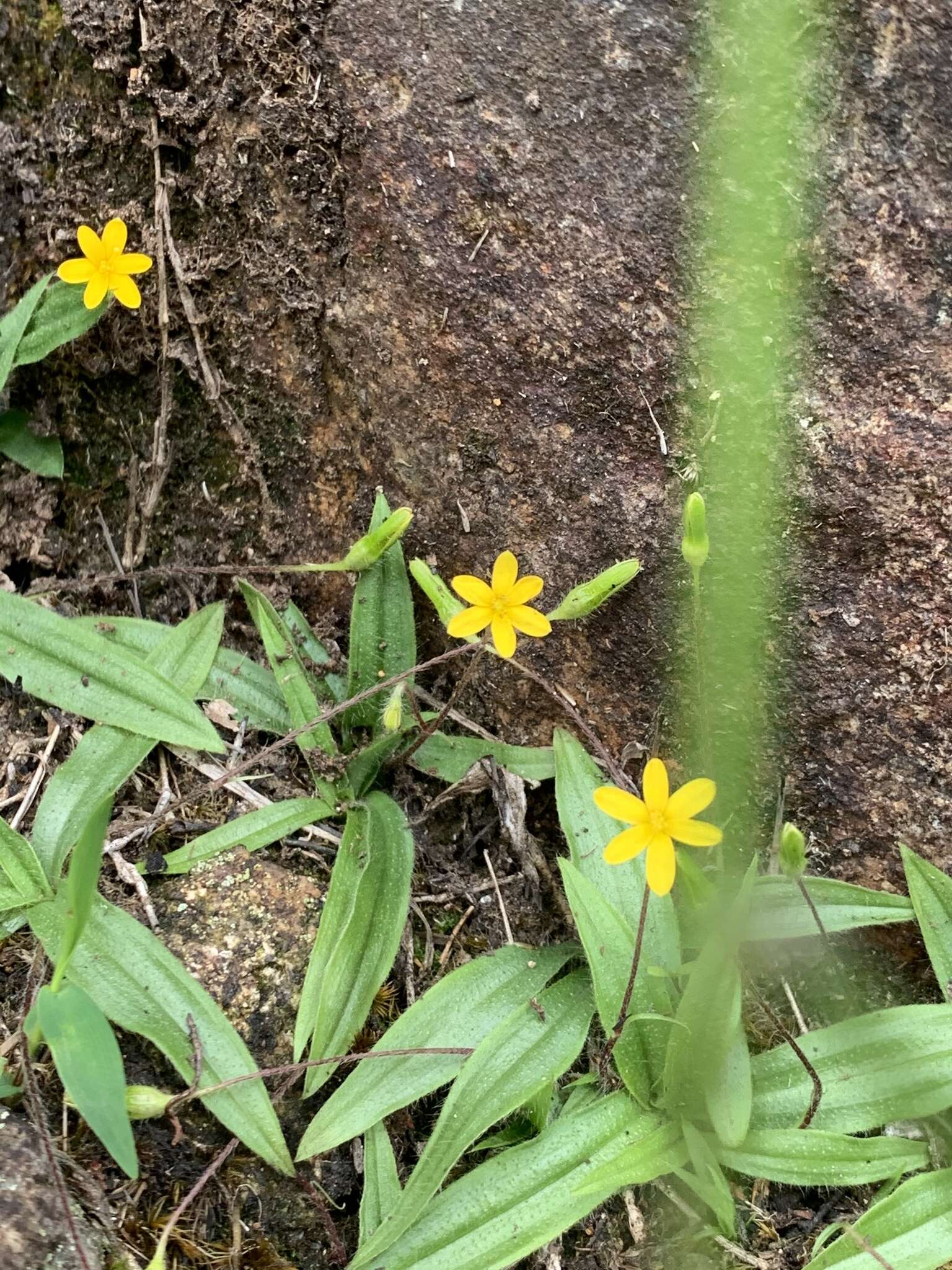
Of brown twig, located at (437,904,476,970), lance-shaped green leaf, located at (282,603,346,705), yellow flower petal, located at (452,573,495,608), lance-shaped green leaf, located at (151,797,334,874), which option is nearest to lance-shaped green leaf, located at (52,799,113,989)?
lance-shaped green leaf, located at (151,797,334,874)

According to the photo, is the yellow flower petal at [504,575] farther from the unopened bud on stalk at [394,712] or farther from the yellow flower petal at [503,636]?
the unopened bud on stalk at [394,712]

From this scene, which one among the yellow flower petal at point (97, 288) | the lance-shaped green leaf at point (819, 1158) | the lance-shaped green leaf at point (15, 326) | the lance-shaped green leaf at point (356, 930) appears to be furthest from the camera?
the lance-shaped green leaf at point (15, 326)

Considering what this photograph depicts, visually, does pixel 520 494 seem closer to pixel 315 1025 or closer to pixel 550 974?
pixel 550 974

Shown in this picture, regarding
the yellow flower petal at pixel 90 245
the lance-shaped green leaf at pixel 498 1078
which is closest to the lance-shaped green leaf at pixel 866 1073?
the lance-shaped green leaf at pixel 498 1078

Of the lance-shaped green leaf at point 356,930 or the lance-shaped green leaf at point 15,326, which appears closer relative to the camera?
the lance-shaped green leaf at point 356,930

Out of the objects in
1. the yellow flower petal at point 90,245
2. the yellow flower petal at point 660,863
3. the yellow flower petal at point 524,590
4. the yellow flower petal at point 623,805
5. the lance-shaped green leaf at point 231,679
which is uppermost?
the yellow flower petal at point 90,245

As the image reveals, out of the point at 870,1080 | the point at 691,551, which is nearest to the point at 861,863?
the point at 870,1080

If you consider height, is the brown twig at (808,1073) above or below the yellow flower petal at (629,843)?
below
